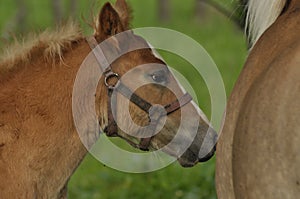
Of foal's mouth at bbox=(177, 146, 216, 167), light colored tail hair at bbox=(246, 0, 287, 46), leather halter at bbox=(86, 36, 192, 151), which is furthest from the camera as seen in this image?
foal's mouth at bbox=(177, 146, 216, 167)

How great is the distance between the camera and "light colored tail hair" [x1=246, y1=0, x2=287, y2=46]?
10.7 feet

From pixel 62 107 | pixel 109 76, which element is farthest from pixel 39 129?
pixel 109 76

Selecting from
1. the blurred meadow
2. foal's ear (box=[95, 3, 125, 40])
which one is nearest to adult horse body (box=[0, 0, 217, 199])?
foal's ear (box=[95, 3, 125, 40])

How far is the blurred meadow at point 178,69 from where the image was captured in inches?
207

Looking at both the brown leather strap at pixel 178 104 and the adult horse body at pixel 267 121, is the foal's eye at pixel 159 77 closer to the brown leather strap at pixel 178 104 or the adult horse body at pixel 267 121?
the brown leather strap at pixel 178 104

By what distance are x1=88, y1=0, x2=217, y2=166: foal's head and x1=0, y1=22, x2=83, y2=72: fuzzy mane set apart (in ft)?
0.51

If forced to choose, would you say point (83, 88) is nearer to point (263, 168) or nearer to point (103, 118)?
point (103, 118)

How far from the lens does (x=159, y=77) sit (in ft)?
12.6

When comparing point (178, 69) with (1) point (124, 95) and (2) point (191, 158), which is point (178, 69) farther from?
(1) point (124, 95)

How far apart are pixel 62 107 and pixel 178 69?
325 inches

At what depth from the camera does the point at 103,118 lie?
3783 millimetres

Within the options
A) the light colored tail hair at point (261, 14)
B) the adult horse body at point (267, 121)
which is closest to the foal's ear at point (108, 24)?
the light colored tail hair at point (261, 14)

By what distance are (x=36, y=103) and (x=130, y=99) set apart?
462 millimetres

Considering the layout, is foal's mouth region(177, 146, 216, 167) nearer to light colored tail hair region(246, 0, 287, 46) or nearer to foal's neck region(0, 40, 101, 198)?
foal's neck region(0, 40, 101, 198)
